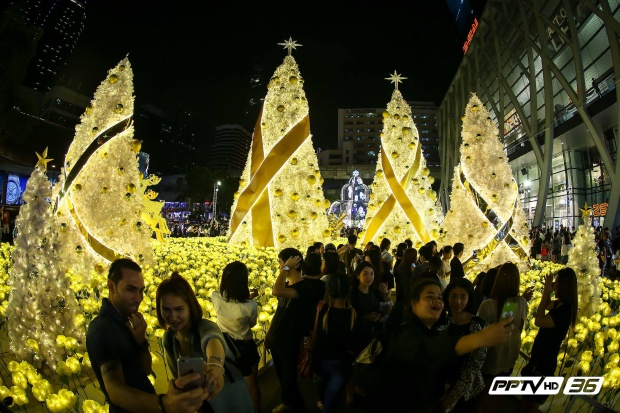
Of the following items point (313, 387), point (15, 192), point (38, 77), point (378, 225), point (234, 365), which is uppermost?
point (38, 77)

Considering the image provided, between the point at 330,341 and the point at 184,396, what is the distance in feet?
7.85

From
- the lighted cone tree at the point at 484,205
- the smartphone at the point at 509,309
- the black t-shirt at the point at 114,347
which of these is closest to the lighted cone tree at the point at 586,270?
the lighted cone tree at the point at 484,205

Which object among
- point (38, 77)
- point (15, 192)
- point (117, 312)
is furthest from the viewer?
point (38, 77)

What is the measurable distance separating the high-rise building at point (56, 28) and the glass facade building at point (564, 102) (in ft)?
194

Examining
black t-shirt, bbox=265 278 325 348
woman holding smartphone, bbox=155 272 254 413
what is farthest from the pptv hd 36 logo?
woman holding smartphone, bbox=155 272 254 413

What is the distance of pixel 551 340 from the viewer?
3.61 meters

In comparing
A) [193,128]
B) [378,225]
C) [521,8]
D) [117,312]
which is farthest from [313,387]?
[193,128]

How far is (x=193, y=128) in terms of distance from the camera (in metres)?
168

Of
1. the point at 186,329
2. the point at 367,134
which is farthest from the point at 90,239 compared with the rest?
the point at 367,134

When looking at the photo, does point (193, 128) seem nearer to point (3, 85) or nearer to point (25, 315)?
point (3, 85)

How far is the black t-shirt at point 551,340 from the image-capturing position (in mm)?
3613

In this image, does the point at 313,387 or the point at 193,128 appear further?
the point at 193,128

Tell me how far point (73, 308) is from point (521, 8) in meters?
33.6

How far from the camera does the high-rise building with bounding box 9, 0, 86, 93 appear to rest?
2606 inches
